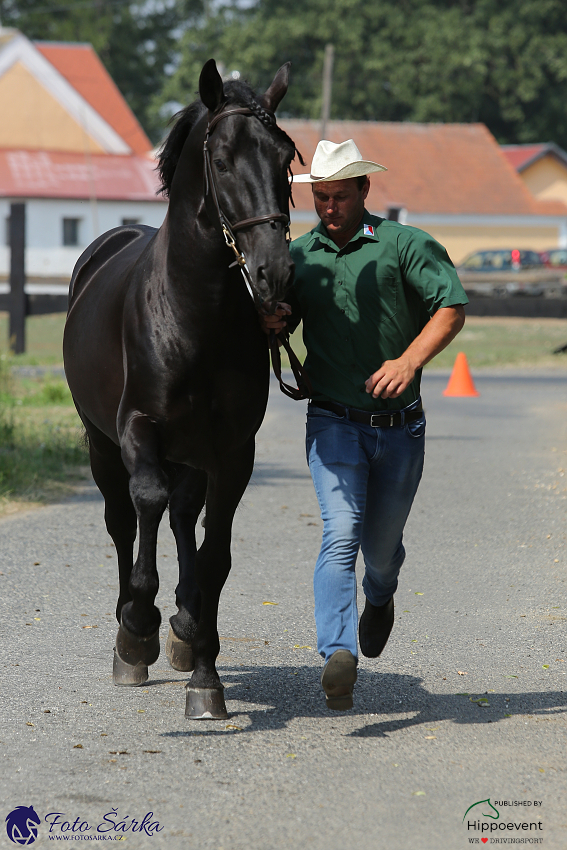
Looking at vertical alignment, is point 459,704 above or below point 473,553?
above

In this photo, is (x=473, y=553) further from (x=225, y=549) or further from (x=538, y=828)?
(x=538, y=828)

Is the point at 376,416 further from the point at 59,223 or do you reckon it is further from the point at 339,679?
the point at 59,223

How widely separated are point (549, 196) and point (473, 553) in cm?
6150

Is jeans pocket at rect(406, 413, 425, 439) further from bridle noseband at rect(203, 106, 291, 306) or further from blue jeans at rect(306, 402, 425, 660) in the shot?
bridle noseband at rect(203, 106, 291, 306)

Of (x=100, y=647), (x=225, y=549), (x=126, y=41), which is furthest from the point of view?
(x=126, y=41)

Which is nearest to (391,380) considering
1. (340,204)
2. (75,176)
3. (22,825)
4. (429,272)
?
(429,272)

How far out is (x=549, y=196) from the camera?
66125 mm

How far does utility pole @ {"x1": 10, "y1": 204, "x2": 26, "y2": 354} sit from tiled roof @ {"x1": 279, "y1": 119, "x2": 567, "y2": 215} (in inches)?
1426

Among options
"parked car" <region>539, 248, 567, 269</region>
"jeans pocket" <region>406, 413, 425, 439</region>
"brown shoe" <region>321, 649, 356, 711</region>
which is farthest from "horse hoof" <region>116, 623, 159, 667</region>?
"parked car" <region>539, 248, 567, 269</region>

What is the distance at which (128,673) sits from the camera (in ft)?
15.6

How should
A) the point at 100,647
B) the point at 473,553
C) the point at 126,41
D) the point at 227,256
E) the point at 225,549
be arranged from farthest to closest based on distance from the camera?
1. the point at 126,41
2. the point at 473,553
3. the point at 100,647
4. the point at 225,549
5. the point at 227,256

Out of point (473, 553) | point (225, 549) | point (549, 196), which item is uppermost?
point (225, 549)

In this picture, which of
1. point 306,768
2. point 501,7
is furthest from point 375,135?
point 306,768

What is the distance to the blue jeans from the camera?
4402 mm
